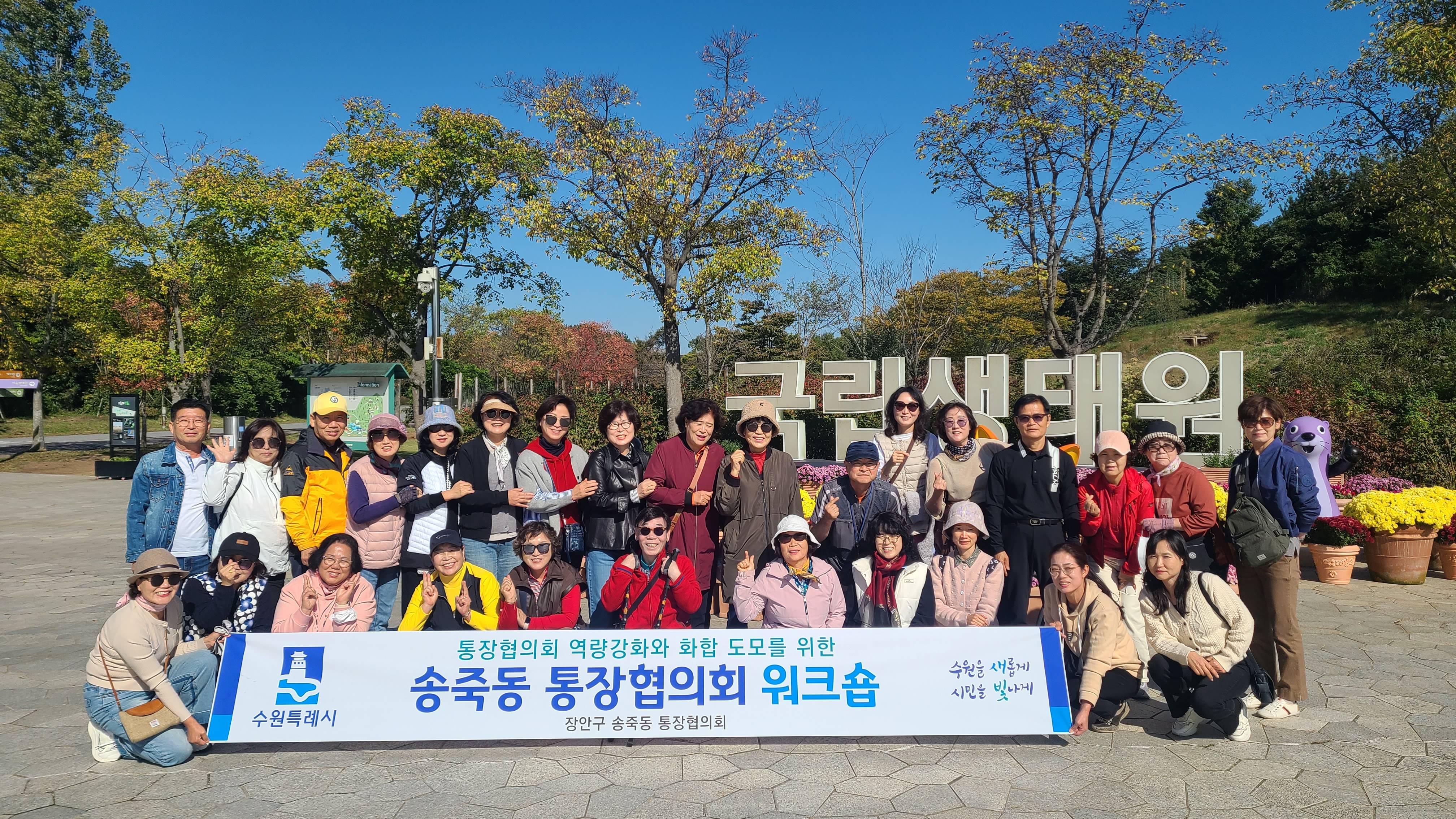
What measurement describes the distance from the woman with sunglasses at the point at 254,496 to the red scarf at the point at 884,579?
3157 mm

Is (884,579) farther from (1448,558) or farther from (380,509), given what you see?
(1448,558)

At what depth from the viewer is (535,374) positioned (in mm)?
37156

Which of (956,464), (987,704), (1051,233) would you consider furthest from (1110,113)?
(987,704)

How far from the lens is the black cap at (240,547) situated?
4348mm

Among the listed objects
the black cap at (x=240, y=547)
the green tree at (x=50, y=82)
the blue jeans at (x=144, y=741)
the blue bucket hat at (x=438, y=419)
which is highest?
the green tree at (x=50, y=82)

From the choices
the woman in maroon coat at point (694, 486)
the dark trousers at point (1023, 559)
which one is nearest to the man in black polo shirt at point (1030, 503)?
the dark trousers at point (1023, 559)

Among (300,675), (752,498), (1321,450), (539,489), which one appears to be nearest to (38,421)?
(539,489)

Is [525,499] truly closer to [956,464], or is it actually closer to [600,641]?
[600,641]

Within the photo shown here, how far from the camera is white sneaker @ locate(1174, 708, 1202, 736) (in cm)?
407

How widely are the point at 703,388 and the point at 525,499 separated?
16.7 meters

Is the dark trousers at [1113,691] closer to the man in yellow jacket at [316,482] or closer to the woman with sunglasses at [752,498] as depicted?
the woman with sunglasses at [752,498]

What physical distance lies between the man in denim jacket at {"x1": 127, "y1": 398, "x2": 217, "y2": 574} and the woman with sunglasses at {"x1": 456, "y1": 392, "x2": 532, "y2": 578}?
1.40 m

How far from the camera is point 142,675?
3.76 metres

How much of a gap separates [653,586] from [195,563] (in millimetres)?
2615
